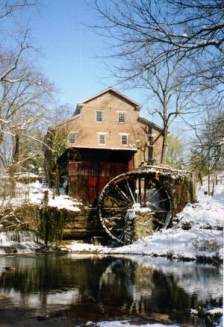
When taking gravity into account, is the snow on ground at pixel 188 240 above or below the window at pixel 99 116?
below

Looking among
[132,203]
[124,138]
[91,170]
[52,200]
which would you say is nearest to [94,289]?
[52,200]

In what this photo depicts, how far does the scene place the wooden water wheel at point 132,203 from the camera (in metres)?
27.6

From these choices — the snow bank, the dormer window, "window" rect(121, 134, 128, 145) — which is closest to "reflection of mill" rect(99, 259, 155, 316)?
the snow bank

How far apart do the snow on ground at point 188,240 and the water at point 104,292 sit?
2.06 meters

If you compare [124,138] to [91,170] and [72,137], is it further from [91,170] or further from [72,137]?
[91,170]

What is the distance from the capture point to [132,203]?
29250mm

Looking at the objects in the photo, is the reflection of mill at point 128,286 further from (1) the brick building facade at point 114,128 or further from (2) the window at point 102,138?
(2) the window at point 102,138

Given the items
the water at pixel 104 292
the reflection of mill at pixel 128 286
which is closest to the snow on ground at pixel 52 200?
the water at pixel 104 292

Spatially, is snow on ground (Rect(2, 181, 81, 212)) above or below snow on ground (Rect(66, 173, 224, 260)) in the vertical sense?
above

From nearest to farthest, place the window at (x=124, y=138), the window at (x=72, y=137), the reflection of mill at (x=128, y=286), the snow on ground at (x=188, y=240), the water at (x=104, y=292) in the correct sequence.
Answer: the water at (x=104, y=292) < the reflection of mill at (x=128, y=286) < the snow on ground at (x=188, y=240) < the window at (x=72, y=137) < the window at (x=124, y=138)

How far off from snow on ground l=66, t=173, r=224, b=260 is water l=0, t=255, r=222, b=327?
2056mm

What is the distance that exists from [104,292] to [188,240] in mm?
10919

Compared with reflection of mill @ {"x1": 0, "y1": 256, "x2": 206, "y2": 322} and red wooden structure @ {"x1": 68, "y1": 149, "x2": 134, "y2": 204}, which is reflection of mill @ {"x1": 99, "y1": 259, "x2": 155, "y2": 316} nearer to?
reflection of mill @ {"x1": 0, "y1": 256, "x2": 206, "y2": 322}

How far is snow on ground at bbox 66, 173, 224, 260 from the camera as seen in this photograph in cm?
2308
